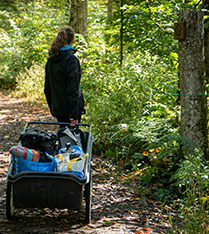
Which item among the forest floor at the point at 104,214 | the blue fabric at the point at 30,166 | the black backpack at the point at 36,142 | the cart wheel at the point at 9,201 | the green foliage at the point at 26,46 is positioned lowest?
the forest floor at the point at 104,214

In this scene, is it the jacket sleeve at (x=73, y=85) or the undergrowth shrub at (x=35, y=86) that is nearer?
the jacket sleeve at (x=73, y=85)

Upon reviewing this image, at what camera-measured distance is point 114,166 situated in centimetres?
564

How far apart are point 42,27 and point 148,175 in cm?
1087

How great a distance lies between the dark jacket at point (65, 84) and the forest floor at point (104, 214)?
4.04 feet

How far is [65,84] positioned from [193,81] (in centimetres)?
192

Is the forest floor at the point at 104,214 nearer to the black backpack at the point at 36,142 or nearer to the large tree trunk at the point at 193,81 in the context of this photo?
the black backpack at the point at 36,142

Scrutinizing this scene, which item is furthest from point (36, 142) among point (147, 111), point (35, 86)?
point (35, 86)

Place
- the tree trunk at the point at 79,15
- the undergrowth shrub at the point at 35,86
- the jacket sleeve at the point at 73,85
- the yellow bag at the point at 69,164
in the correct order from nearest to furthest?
1. the yellow bag at the point at 69,164
2. the jacket sleeve at the point at 73,85
3. the tree trunk at the point at 79,15
4. the undergrowth shrub at the point at 35,86

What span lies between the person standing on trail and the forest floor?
1.21m

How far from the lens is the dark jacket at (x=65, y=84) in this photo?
4.61m

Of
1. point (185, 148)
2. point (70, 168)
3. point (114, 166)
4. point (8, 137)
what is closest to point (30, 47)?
point (8, 137)

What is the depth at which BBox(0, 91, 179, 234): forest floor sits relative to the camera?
3458 millimetres

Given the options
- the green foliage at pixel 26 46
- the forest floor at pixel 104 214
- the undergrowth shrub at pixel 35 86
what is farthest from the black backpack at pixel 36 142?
the green foliage at pixel 26 46

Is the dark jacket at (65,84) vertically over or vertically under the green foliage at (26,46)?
under
